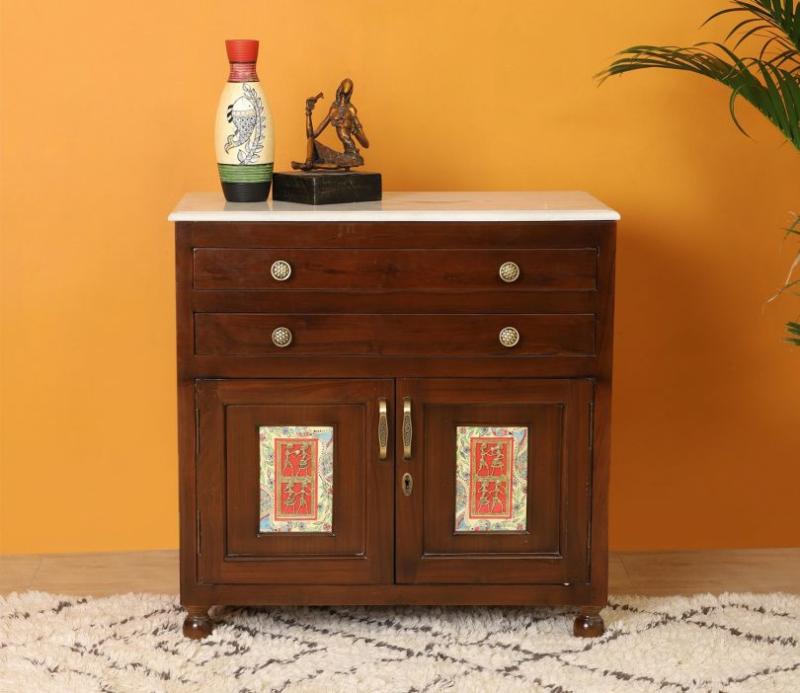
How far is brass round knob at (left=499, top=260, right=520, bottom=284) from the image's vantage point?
2.49 meters

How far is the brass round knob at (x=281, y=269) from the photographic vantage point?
2.47 metres

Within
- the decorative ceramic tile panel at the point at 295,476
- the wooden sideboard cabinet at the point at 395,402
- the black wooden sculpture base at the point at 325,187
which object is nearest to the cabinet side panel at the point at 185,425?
the wooden sideboard cabinet at the point at 395,402

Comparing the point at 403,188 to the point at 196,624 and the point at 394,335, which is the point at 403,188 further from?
the point at 196,624

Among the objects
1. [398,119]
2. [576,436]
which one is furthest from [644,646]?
[398,119]

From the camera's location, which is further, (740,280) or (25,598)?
(740,280)

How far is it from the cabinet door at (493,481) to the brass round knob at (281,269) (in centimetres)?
32

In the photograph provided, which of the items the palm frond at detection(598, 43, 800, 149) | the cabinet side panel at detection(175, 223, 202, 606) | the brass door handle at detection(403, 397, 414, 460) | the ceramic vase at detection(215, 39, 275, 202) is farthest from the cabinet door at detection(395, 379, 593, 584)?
the palm frond at detection(598, 43, 800, 149)

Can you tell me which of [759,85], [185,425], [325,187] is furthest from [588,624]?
[759,85]

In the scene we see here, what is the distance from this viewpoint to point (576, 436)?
2.56 meters

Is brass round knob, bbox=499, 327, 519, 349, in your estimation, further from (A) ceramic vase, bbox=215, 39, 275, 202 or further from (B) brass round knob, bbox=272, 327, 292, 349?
(A) ceramic vase, bbox=215, 39, 275, 202

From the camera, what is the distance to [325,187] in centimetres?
256

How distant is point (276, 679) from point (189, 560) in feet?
1.04

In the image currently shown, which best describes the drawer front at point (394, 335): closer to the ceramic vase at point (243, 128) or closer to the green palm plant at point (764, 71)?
the ceramic vase at point (243, 128)

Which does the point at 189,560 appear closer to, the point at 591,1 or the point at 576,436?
the point at 576,436
